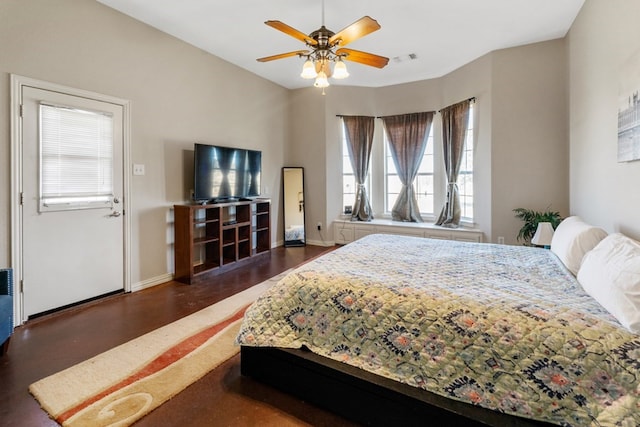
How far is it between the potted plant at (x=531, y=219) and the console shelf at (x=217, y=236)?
363 cm

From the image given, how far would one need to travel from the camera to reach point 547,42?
3.92m

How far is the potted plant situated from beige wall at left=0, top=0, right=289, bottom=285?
4105 mm

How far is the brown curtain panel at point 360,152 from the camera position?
18.9 feet

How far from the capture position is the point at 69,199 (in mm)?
2975

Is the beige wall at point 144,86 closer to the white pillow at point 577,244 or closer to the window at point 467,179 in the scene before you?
the window at point 467,179

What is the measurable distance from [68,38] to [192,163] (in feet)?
5.63

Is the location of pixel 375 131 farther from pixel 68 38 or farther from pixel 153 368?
pixel 153 368

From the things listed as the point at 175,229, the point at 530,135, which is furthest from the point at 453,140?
the point at 175,229

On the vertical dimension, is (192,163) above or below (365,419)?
above

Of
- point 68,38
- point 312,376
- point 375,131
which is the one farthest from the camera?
point 375,131

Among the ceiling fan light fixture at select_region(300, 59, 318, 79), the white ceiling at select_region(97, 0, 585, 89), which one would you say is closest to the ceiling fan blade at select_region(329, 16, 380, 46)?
the ceiling fan light fixture at select_region(300, 59, 318, 79)

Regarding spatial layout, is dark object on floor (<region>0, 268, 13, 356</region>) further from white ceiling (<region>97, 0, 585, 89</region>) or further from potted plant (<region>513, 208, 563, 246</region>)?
potted plant (<region>513, 208, 563, 246</region>)

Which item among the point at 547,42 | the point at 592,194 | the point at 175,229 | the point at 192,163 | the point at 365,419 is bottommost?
the point at 365,419

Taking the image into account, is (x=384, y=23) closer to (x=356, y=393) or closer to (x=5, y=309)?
(x=356, y=393)
